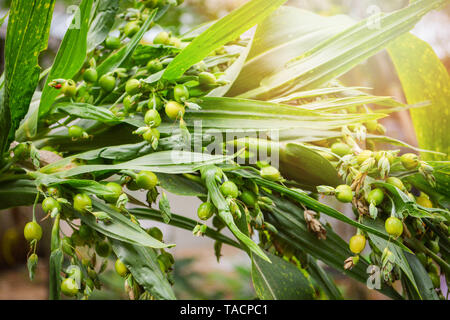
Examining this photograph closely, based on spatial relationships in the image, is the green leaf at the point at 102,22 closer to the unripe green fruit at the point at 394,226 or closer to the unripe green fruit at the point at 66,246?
the unripe green fruit at the point at 66,246

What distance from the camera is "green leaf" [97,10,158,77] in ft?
1.23

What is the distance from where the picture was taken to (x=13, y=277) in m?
2.46

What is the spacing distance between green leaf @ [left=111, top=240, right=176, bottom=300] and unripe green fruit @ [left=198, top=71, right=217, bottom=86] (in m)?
0.15

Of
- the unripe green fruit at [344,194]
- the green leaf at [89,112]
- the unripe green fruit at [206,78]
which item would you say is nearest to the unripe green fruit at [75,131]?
the green leaf at [89,112]

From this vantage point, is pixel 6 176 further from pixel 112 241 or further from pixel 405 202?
pixel 405 202

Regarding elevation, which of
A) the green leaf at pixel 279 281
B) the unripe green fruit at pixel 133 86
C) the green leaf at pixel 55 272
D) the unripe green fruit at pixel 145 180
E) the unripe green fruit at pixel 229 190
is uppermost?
the unripe green fruit at pixel 133 86

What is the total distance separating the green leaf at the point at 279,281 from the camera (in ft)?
1.18

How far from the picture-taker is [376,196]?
0.30 metres

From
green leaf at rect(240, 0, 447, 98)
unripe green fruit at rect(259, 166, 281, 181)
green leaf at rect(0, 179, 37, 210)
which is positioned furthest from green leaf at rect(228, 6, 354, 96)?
green leaf at rect(0, 179, 37, 210)

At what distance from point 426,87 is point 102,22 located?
36cm

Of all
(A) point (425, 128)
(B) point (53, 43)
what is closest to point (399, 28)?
(A) point (425, 128)

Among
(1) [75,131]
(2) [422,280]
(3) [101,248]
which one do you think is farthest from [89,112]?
(2) [422,280]

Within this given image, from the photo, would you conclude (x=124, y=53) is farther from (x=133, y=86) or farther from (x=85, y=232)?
(x=85, y=232)

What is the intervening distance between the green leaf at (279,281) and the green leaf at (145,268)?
0.09m
